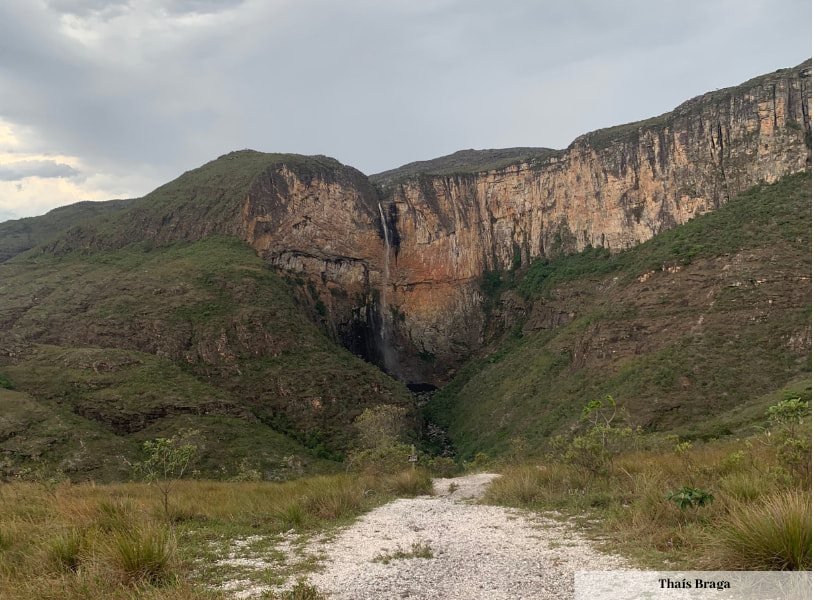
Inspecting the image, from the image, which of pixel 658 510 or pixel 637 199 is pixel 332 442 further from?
pixel 637 199

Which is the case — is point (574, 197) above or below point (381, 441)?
above

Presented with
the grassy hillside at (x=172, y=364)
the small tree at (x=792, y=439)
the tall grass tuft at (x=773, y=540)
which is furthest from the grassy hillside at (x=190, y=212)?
the tall grass tuft at (x=773, y=540)

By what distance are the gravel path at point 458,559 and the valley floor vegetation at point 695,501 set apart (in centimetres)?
73

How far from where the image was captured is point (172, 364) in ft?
154

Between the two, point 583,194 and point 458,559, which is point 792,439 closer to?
point 458,559

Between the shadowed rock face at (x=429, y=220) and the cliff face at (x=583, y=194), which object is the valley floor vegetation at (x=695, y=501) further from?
the shadowed rock face at (x=429, y=220)

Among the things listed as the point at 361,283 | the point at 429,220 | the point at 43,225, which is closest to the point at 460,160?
the point at 429,220

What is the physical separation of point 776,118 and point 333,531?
2459 inches

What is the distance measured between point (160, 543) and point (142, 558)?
26 centimetres

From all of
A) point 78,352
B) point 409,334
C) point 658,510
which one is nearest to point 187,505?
point 658,510

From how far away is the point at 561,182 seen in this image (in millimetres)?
75125

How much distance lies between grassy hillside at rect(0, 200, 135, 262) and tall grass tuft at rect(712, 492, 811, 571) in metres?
116

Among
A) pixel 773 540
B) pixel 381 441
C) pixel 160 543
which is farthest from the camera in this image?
pixel 381 441

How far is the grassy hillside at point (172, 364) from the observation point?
3566 cm
